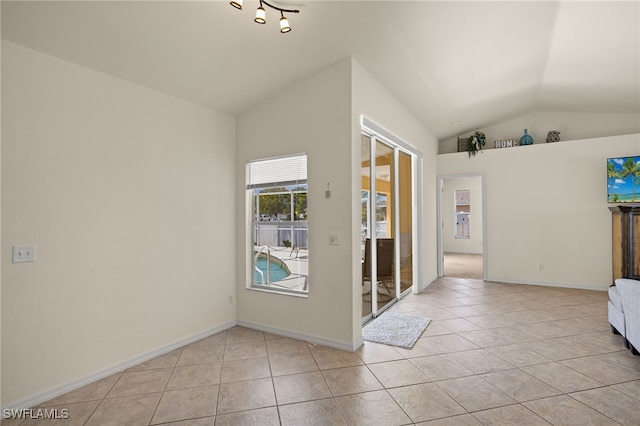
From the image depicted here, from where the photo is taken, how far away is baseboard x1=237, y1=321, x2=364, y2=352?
3.06 m

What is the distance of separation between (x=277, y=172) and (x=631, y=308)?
11.6 feet

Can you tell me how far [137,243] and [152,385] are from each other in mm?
1197

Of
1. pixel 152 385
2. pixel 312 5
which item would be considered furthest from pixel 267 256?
pixel 312 5

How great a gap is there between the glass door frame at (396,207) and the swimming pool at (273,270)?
108 centimetres

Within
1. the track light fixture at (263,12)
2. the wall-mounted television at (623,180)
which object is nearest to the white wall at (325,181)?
the track light fixture at (263,12)

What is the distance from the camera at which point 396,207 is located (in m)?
4.58

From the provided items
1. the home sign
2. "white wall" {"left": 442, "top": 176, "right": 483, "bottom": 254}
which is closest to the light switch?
the home sign

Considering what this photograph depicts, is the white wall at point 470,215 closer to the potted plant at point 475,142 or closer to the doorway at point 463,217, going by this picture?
the doorway at point 463,217

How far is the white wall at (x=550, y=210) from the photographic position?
17.8 feet

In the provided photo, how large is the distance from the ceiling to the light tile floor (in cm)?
257

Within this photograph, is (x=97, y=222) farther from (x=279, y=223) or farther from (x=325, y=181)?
(x=325, y=181)

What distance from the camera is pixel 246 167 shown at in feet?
12.5

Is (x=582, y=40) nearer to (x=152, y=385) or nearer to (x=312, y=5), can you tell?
(x=312, y=5)

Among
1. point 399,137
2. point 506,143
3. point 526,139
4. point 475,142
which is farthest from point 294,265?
point 526,139
